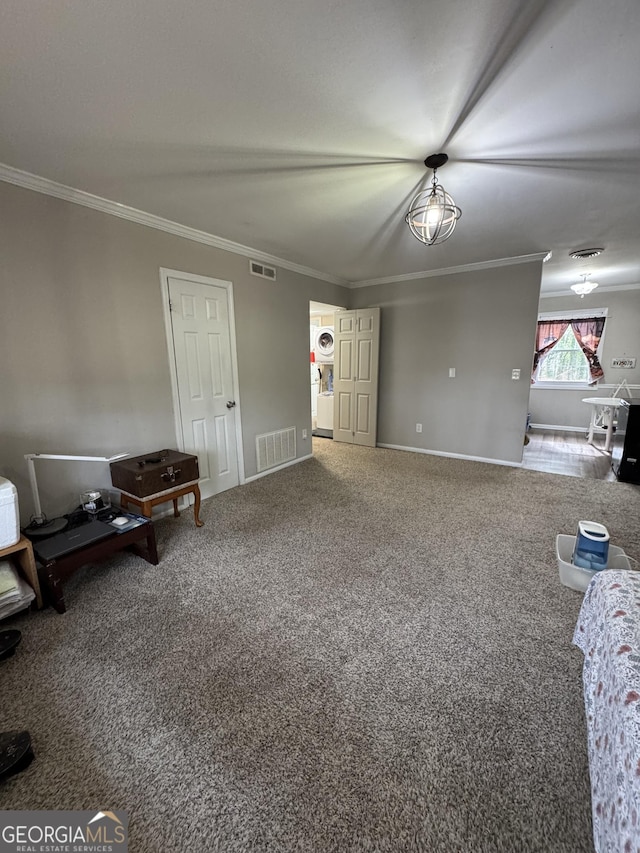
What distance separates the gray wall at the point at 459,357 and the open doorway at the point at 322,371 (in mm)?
915

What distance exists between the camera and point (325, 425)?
608cm

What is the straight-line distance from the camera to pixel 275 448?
4.25 meters

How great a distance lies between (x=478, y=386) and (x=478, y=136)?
10.2ft

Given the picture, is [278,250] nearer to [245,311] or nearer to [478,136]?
[245,311]

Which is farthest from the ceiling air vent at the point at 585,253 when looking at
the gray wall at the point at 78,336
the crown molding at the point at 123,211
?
the gray wall at the point at 78,336

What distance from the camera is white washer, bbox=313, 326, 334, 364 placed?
6020mm

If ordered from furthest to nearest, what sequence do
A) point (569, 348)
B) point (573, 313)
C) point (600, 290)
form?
point (569, 348) < point (573, 313) < point (600, 290)

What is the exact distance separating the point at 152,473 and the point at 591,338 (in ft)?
23.7

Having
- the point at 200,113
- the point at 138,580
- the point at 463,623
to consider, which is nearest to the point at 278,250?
the point at 200,113

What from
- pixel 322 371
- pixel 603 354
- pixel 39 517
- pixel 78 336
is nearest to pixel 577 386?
pixel 603 354

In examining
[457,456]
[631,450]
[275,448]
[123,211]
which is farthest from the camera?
[457,456]

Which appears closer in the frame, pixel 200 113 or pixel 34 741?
pixel 34 741

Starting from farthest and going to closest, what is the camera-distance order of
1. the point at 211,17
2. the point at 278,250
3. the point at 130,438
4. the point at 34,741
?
the point at 278,250 → the point at 130,438 → the point at 34,741 → the point at 211,17

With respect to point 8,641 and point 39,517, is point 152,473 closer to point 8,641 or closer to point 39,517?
point 39,517
